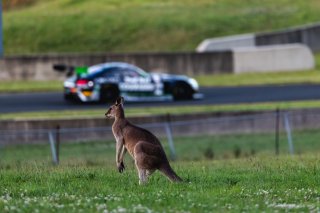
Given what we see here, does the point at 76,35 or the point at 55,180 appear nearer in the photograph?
the point at 55,180

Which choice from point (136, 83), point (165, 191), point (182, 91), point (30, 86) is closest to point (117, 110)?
point (165, 191)

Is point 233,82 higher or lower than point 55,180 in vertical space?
lower

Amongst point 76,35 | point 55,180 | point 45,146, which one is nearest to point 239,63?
point 76,35

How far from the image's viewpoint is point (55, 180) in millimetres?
12844

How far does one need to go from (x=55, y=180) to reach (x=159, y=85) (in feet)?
73.9

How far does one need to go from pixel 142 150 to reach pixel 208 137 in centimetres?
1580

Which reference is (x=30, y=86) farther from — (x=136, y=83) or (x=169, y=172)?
(x=169, y=172)

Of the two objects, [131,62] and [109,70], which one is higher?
[109,70]

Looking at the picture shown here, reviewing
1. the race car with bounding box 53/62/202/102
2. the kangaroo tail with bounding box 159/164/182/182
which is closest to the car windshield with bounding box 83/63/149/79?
the race car with bounding box 53/62/202/102

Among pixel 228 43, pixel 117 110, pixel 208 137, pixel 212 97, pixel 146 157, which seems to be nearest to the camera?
pixel 146 157

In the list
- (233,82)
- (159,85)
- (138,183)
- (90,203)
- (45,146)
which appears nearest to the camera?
(90,203)

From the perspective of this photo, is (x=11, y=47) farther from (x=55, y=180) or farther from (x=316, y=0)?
(x=55, y=180)

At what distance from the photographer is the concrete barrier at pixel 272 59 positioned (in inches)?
1704

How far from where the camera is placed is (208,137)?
27.6 meters
